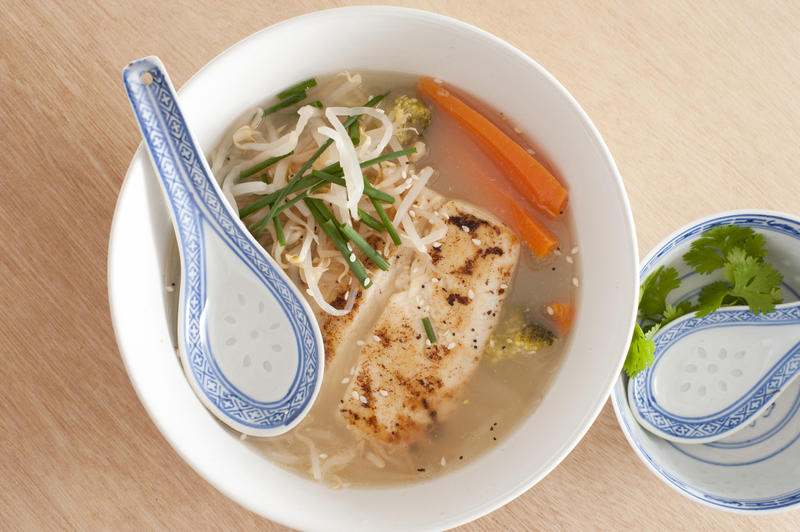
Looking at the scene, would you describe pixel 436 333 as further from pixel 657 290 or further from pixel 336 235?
pixel 657 290

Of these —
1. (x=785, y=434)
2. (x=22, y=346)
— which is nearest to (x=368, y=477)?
(x=22, y=346)

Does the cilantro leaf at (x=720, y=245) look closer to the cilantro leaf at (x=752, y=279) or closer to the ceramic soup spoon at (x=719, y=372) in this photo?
the cilantro leaf at (x=752, y=279)

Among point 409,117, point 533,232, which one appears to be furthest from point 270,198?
point 533,232

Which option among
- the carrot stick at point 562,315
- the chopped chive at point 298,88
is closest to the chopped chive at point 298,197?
the chopped chive at point 298,88

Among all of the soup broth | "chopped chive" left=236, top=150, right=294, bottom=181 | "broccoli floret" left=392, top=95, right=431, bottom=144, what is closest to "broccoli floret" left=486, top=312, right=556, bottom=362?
the soup broth

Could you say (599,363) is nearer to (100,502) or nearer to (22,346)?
(100,502)
